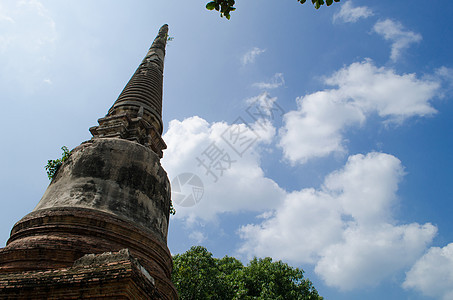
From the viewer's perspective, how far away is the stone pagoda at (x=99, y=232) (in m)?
4.97

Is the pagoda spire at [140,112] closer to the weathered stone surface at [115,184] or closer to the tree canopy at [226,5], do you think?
the weathered stone surface at [115,184]

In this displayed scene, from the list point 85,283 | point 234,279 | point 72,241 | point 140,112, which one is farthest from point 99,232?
point 234,279

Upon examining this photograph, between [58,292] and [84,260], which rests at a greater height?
[84,260]

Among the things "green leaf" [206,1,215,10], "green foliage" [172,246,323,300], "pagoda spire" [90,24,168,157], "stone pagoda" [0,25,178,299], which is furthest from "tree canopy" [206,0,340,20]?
"green foliage" [172,246,323,300]

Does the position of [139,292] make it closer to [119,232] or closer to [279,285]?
[119,232]

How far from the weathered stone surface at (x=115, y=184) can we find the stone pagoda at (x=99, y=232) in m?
0.02

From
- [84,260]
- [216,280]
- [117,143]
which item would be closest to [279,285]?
[216,280]

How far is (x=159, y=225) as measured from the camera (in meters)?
8.27

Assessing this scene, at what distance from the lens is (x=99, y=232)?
271 inches

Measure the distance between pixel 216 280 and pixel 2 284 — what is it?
1610 centimetres

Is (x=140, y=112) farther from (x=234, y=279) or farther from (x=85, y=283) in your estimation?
(x=234, y=279)

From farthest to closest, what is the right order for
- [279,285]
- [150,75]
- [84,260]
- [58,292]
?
[279,285] → [150,75] → [84,260] → [58,292]

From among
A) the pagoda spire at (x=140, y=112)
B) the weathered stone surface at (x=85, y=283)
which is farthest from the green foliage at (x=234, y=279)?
the weathered stone surface at (x=85, y=283)

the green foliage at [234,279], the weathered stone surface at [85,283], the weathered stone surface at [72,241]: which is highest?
the green foliage at [234,279]
